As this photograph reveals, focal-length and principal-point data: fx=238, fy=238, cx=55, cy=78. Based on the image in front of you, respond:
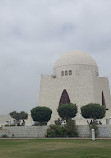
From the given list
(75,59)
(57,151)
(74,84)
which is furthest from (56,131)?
(75,59)

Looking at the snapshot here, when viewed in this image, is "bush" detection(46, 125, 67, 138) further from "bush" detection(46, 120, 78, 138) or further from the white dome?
the white dome

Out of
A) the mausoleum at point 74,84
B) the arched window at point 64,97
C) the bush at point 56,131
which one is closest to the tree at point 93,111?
the bush at point 56,131

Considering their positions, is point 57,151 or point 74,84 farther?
point 74,84

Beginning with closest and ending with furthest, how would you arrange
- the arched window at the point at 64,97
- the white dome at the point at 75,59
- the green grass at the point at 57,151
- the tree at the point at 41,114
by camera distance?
the green grass at the point at 57,151
the tree at the point at 41,114
the arched window at the point at 64,97
the white dome at the point at 75,59

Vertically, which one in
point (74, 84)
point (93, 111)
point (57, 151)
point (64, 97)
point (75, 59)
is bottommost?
point (57, 151)

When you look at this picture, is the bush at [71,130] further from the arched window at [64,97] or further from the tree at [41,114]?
the arched window at [64,97]

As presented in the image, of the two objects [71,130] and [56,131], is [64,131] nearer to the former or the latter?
[71,130]

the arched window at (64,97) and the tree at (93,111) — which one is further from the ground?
the arched window at (64,97)

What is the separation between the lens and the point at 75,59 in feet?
131

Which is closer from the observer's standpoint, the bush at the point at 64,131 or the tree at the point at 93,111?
the bush at the point at 64,131

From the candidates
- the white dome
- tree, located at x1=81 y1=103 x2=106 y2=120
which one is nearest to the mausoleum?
the white dome

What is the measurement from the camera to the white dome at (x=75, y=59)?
1563 inches

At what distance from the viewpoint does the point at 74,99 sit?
37.9 meters

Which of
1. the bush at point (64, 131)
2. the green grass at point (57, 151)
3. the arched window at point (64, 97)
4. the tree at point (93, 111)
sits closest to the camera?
the green grass at point (57, 151)
